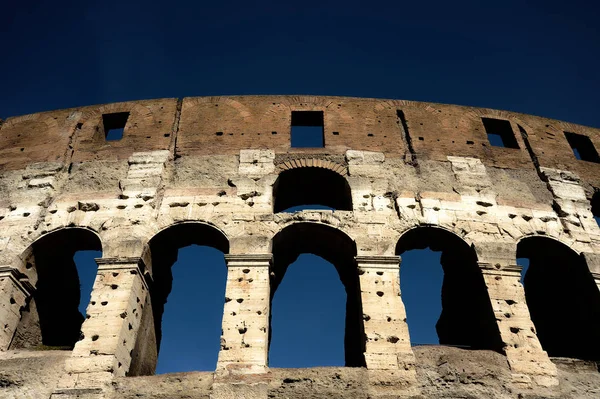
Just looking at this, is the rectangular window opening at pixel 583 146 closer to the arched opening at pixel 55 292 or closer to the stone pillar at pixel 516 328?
the stone pillar at pixel 516 328

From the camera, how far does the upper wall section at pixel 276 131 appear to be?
10.0 metres

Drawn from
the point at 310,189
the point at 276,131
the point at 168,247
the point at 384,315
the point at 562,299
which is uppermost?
the point at 276,131

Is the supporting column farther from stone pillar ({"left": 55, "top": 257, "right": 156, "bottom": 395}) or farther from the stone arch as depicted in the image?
stone pillar ({"left": 55, "top": 257, "right": 156, "bottom": 395})

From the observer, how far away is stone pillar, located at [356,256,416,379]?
271 inches

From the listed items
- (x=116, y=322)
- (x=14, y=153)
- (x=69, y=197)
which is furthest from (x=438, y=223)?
(x=14, y=153)

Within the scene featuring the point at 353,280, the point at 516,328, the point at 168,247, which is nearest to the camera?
the point at 516,328

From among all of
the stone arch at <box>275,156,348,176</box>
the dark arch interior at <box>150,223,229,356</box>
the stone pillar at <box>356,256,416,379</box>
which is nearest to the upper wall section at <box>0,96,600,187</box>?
the stone arch at <box>275,156,348,176</box>

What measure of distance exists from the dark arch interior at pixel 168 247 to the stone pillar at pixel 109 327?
539mm

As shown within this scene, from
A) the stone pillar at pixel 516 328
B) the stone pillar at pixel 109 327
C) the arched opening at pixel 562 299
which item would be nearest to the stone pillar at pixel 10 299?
the stone pillar at pixel 109 327

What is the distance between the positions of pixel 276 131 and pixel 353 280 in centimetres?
331

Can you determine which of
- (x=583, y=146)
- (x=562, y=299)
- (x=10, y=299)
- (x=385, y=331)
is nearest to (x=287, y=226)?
(x=385, y=331)

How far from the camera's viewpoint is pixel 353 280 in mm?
8664

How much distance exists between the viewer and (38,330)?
8477 millimetres

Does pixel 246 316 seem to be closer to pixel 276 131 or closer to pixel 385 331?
pixel 385 331
